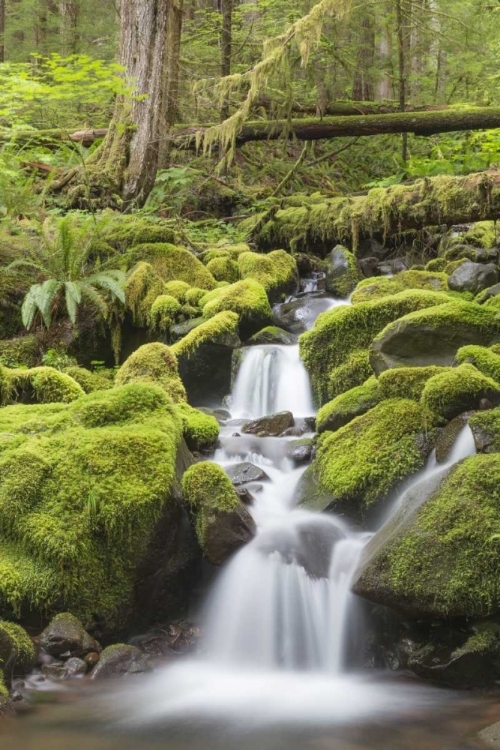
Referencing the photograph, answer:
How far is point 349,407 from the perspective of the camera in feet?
19.9

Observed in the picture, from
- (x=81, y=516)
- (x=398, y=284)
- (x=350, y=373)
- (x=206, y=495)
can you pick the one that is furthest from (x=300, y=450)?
(x=398, y=284)

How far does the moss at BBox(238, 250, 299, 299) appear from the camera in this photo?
9.63 metres

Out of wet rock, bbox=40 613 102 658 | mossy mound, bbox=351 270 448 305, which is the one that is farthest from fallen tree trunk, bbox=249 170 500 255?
wet rock, bbox=40 613 102 658

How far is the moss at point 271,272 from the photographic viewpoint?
31.6ft

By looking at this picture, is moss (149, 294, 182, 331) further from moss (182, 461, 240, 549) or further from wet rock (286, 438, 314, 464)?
moss (182, 461, 240, 549)

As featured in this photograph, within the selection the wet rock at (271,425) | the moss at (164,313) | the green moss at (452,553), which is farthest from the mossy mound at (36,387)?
the green moss at (452,553)

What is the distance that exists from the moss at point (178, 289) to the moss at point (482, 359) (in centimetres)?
417

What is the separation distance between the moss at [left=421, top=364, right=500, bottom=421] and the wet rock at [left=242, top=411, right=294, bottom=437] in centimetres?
193

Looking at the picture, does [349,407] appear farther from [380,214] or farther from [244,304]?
[380,214]

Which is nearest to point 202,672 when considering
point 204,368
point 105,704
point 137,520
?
point 105,704

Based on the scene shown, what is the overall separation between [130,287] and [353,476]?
471cm

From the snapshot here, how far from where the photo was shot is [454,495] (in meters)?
4.18

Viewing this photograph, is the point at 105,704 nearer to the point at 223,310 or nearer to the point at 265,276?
the point at 223,310

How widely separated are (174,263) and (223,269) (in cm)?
77
